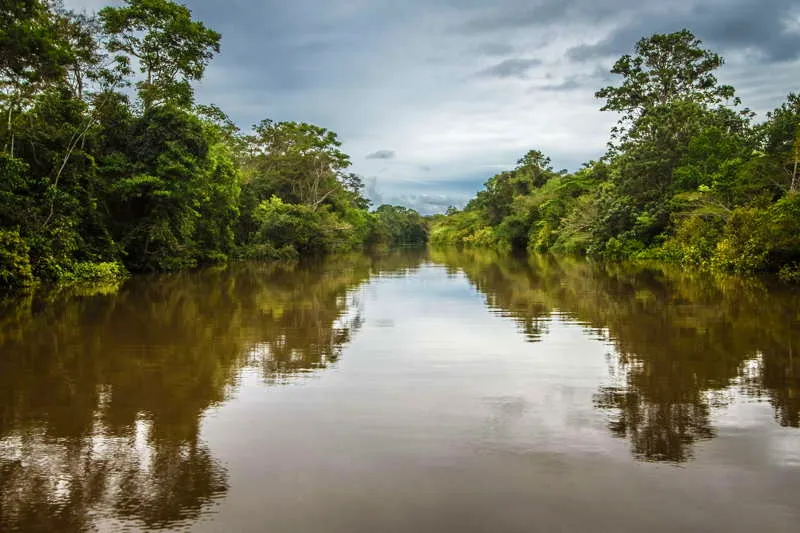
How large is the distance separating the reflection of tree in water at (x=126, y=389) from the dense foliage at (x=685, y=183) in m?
14.0

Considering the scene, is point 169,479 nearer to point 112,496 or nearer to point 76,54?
point 112,496

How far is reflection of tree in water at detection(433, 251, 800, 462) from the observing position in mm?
5453

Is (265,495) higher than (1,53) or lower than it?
lower

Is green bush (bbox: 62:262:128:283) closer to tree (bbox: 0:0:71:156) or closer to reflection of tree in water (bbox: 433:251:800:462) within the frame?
tree (bbox: 0:0:71:156)

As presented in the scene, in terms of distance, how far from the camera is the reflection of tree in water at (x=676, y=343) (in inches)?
215

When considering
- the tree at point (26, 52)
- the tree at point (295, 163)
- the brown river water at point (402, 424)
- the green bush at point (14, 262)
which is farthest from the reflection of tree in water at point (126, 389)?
the tree at point (295, 163)

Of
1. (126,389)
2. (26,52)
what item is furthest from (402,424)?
(26,52)

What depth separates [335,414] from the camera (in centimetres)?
570

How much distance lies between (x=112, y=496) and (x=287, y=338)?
591 centimetres

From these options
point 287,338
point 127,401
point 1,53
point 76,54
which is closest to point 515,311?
point 287,338

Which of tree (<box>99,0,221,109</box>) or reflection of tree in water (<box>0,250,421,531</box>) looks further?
tree (<box>99,0,221,109</box>)

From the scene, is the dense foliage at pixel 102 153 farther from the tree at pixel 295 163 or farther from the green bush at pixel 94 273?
the tree at pixel 295 163

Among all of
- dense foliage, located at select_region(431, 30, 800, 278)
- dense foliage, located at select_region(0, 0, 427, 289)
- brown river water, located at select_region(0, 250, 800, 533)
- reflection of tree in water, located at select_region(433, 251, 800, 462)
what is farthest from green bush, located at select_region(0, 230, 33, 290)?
dense foliage, located at select_region(431, 30, 800, 278)

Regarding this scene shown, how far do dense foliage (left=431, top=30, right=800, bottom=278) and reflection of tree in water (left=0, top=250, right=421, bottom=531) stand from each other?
14.0 m
